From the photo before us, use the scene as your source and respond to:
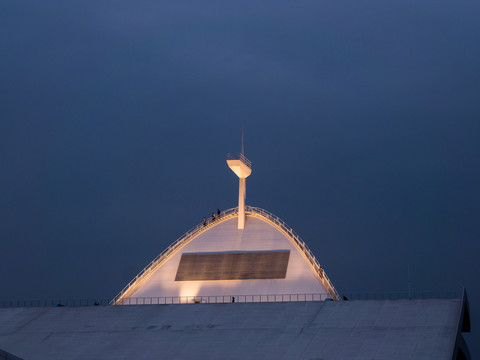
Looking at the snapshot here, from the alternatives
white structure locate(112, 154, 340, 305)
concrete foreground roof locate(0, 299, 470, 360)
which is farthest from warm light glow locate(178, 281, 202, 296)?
concrete foreground roof locate(0, 299, 470, 360)

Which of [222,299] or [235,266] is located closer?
[222,299]

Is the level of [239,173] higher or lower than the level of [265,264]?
higher

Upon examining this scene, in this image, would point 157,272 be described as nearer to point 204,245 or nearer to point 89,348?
point 204,245

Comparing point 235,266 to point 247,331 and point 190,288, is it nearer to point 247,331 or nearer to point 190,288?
point 190,288

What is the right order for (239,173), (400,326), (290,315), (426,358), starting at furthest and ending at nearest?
1. (239,173)
2. (290,315)
3. (400,326)
4. (426,358)

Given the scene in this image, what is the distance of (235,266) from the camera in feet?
248

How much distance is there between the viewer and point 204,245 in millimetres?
79625

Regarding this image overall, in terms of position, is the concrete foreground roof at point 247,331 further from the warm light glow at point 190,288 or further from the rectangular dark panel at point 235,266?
the rectangular dark panel at point 235,266

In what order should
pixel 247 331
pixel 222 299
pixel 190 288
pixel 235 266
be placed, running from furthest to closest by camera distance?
pixel 235 266, pixel 190 288, pixel 222 299, pixel 247 331

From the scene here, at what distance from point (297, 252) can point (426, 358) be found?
83.8ft

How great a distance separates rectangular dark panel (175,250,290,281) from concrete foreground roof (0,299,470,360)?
805cm

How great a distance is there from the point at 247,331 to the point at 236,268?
15422 millimetres

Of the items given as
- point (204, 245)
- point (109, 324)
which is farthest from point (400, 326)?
point (204, 245)

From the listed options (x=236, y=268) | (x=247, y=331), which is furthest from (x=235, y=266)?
(x=247, y=331)
